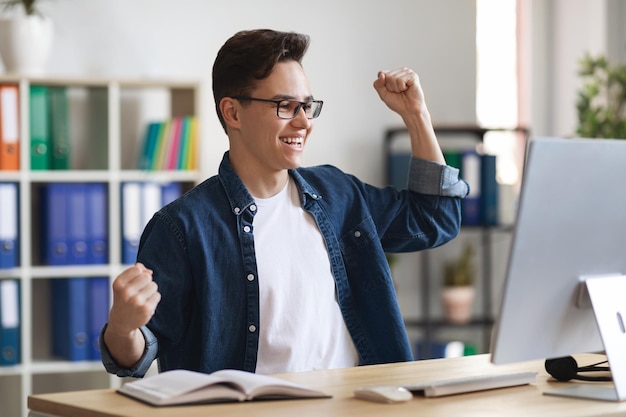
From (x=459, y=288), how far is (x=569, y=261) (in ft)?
10.5

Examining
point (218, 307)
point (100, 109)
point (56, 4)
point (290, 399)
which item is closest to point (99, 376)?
point (100, 109)

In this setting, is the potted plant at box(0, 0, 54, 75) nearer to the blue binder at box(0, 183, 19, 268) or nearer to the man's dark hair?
the blue binder at box(0, 183, 19, 268)

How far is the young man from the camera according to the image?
1999 millimetres

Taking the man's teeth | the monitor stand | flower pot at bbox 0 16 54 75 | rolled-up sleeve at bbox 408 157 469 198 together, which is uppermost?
flower pot at bbox 0 16 54 75

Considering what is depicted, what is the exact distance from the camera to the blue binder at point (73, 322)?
12.8 feet

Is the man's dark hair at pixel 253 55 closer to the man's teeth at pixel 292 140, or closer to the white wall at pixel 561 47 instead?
the man's teeth at pixel 292 140

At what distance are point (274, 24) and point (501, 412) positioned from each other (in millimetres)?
3296

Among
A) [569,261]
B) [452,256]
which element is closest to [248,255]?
[569,261]

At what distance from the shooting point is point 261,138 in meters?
2.09

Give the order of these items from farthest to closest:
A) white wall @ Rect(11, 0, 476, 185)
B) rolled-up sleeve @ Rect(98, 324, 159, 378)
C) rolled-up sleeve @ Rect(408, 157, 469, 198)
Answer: white wall @ Rect(11, 0, 476, 185) < rolled-up sleeve @ Rect(408, 157, 469, 198) < rolled-up sleeve @ Rect(98, 324, 159, 378)

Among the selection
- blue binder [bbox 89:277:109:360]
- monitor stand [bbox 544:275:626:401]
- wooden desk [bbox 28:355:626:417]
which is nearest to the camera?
wooden desk [bbox 28:355:626:417]

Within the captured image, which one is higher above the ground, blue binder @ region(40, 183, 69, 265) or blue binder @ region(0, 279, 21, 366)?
blue binder @ region(40, 183, 69, 265)

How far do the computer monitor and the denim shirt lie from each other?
599 millimetres

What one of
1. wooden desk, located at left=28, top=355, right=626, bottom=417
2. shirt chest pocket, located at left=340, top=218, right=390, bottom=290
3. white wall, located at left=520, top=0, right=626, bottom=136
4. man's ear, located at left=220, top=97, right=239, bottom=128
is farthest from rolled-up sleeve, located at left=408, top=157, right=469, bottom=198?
white wall, located at left=520, top=0, right=626, bottom=136
